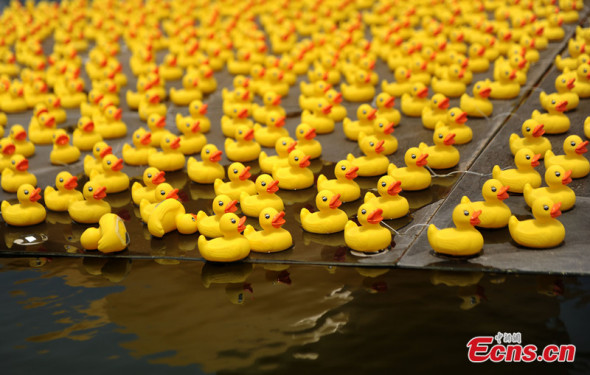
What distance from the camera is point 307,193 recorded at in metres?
6.83

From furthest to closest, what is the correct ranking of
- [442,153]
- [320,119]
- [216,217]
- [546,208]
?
[320,119]
[442,153]
[216,217]
[546,208]

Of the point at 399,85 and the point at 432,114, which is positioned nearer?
the point at 432,114

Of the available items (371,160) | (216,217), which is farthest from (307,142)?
(216,217)

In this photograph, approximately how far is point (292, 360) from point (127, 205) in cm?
294

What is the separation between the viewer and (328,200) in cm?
586

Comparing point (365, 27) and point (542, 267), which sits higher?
point (365, 27)

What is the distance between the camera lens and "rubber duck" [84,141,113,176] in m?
7.08

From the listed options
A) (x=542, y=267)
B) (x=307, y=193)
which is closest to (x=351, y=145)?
(x=307, y=193)

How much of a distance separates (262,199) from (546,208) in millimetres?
2346

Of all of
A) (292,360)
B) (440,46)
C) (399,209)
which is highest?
(440,46)

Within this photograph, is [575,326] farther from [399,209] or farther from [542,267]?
[399,209]

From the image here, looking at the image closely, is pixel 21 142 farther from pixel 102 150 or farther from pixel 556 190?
pixel 556 190

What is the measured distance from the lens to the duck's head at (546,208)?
524 cm

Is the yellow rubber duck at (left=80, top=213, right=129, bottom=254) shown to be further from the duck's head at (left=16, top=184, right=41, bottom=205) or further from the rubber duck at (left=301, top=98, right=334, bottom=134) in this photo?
the rubber duck at (left=301, top=98, right=334, bottom=134)
